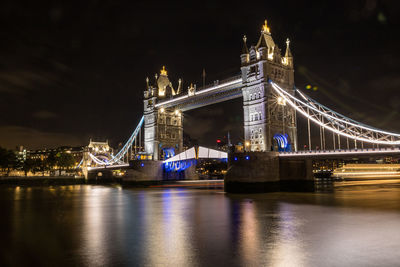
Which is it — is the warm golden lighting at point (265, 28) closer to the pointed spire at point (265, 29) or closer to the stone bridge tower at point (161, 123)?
the pointed spire at point (265, 29)

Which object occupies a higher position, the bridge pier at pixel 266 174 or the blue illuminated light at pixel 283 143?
the blue illuminated light at pixel 283 143

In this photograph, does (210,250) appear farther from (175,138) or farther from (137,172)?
(175,138)

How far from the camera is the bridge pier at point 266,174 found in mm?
29141

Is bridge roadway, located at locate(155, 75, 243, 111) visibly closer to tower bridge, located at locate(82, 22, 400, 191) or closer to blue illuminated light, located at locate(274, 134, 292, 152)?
tower bridge, located at locate(82, 22, 400, 191)

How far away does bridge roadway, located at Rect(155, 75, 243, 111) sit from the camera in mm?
38244

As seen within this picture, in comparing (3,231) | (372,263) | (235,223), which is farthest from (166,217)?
(372,263)

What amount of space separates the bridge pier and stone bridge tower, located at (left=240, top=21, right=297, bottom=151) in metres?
2.89

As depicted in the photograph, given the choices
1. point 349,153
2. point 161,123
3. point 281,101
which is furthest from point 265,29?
point 161,123

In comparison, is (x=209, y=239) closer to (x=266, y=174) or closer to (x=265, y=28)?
(x=266, y=174)

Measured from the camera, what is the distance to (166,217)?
55.3ft

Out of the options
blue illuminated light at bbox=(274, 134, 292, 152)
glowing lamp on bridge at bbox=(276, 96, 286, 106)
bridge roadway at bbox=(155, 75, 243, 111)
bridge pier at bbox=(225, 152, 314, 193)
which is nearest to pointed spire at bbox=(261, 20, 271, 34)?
bridge roadway at bbox=(155, 75, 243, 111)

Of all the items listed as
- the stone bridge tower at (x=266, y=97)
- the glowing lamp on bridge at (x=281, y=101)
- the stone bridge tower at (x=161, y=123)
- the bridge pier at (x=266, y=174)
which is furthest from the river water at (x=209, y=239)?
the stone bridge tower at (x=161, y=123)

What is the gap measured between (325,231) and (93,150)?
76693 millimetres

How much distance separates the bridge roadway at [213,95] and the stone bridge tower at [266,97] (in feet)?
8.00
